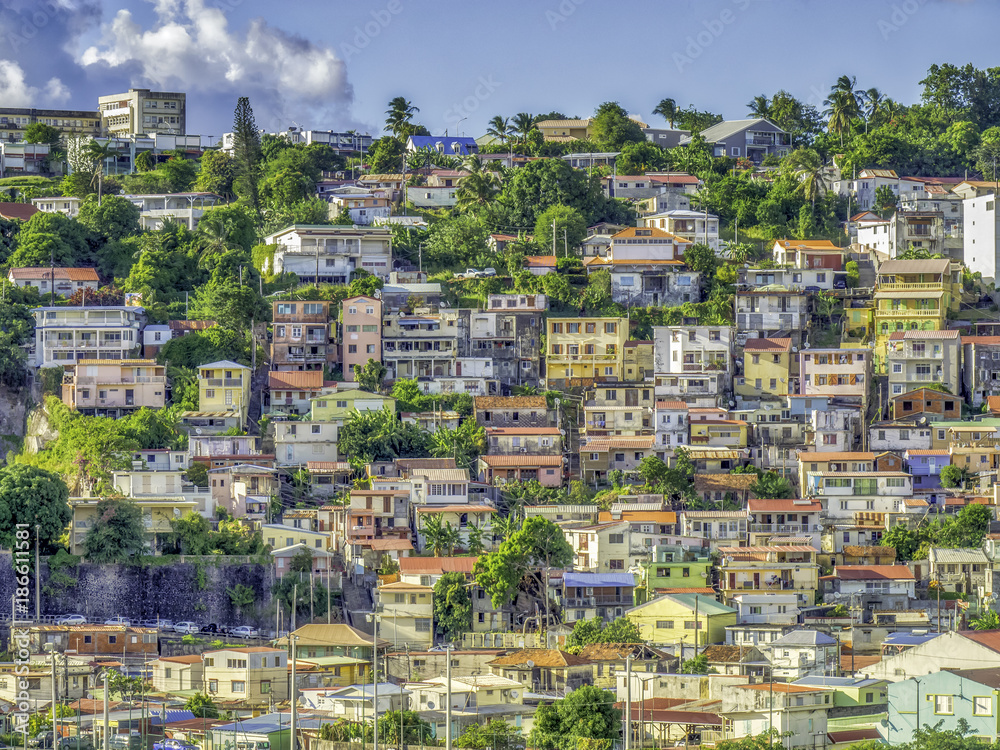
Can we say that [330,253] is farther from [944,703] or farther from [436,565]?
[944,703]

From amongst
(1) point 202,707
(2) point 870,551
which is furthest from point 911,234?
(1) point 202,707

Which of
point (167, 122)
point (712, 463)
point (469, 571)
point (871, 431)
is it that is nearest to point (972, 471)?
point (871, 431)

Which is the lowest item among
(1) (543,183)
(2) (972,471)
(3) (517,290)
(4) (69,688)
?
(4) (69,688)

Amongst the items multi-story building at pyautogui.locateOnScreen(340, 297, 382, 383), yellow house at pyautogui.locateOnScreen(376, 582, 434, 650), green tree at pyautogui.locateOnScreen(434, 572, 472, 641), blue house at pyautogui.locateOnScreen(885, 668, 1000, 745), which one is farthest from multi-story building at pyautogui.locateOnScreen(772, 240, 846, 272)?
blue house at pyautogui.locateOnScreen(885, 668, 1000, 745)

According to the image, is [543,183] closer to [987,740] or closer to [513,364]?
[513,364]

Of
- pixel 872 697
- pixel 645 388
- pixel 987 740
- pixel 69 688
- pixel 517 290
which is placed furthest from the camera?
pixel 517 290

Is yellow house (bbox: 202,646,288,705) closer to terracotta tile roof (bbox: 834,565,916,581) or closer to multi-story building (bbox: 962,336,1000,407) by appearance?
terracotta tile roof (bbox: 834,565,916,581)

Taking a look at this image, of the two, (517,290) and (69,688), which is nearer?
→ (69,688)
